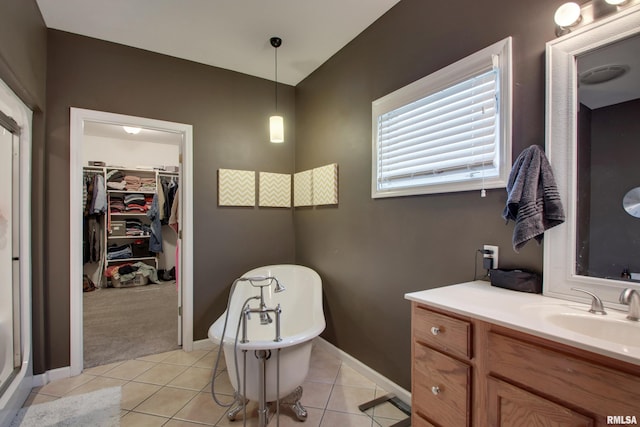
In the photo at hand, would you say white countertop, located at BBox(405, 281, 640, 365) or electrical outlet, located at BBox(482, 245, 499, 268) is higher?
electrical outlet, located at BBox(482, 245, 499, 268)

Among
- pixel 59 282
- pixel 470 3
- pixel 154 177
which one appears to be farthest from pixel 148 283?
pixel 470 3

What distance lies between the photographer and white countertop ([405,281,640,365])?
79 cm

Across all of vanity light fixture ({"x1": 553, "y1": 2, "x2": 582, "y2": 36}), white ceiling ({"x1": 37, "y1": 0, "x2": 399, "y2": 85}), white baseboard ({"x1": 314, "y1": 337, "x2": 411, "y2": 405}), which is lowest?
white baseboard ({"x1": 314, "y1": 337, "x2": 411, "y2": 405})

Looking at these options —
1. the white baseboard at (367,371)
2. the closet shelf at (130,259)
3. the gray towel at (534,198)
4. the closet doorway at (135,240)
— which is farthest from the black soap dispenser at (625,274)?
the closet shelf at (130,259)

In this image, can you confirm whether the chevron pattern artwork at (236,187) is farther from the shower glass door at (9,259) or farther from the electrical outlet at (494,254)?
the electrical outlet at (494,254)

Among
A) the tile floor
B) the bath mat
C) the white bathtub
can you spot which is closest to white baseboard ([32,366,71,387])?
the tile floor

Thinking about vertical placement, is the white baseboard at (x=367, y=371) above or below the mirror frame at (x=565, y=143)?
below

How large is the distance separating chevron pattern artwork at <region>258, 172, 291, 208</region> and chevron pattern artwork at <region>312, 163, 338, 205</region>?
456 millimetres

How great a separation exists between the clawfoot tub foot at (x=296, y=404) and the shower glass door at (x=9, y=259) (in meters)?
1.74

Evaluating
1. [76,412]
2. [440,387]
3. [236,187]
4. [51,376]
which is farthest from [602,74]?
[51,376]

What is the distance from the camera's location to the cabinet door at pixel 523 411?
2.76ft

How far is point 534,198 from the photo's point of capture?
1239 millimetres

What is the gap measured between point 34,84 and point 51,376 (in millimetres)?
2133

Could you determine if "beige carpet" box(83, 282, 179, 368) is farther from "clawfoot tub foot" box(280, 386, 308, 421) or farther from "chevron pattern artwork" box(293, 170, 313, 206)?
"chevron pattern artwork" box(293, 170, 313, 206)
